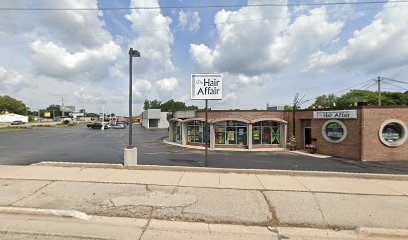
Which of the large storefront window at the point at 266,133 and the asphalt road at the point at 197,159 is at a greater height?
the large storefront window at the point at 266,133

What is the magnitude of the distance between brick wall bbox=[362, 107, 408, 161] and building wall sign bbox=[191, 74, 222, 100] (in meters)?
12.2

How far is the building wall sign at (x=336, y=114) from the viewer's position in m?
17.5

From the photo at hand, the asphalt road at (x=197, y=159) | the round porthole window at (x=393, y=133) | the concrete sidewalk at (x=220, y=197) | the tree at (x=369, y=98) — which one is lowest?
the asphalt road at (x=197, y=159)

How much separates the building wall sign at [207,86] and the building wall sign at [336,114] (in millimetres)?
12016

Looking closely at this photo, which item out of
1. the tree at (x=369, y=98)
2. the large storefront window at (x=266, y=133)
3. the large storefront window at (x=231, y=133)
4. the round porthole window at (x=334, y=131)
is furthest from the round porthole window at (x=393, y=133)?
the tree at (x=369, y=98)

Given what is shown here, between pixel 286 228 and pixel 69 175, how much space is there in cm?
786

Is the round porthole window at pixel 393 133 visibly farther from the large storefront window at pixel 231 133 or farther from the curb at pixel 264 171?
the large storefront window at pixel 231 133

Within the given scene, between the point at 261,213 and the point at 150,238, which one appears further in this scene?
the point at 261,213

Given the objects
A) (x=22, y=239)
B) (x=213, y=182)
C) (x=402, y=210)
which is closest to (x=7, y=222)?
(x=22, y=239)

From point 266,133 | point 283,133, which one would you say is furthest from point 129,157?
point 283,133

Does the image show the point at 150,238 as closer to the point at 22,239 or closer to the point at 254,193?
the point at 22,239

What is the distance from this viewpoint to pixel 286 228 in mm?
Answer: 5344

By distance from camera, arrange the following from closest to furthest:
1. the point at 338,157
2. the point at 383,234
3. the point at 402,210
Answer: the point at 383,234, the point at 402,210, the point at 338,157

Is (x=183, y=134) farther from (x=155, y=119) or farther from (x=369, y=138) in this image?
(x=155, y=119)
